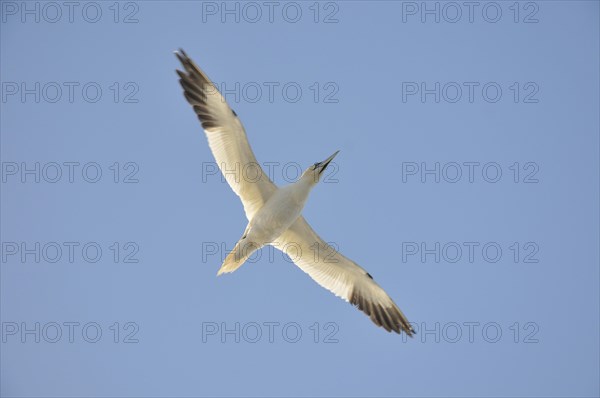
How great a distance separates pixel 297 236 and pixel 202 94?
3.66 metres

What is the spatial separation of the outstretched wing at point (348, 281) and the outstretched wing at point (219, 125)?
195 cm

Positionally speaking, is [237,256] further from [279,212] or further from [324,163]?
[324,163]

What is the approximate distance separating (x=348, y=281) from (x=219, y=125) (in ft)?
14.9

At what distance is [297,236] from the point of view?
53.6 ft

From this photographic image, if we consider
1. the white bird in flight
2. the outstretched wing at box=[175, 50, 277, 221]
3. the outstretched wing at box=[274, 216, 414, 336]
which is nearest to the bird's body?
the white bird in flight

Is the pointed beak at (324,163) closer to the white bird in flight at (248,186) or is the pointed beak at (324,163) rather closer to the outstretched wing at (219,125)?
the white bird in flight at (248,186)

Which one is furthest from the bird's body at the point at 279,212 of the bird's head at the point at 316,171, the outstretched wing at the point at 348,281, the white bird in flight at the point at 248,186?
the outstretched wing at the point at 348,281

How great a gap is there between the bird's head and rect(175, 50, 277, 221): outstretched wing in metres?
0.87

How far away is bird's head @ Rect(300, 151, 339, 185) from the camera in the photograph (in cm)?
1552

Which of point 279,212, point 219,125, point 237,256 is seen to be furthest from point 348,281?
point 219,125

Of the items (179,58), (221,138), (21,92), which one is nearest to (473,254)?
(221,138)

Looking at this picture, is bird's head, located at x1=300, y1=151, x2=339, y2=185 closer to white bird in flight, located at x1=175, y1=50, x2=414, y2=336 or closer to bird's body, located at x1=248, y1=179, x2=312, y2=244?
white bird in flight, located at x1=175, y1=50, x2=414, y2=336

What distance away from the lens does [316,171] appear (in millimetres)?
15555

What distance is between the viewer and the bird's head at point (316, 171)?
15.5m
